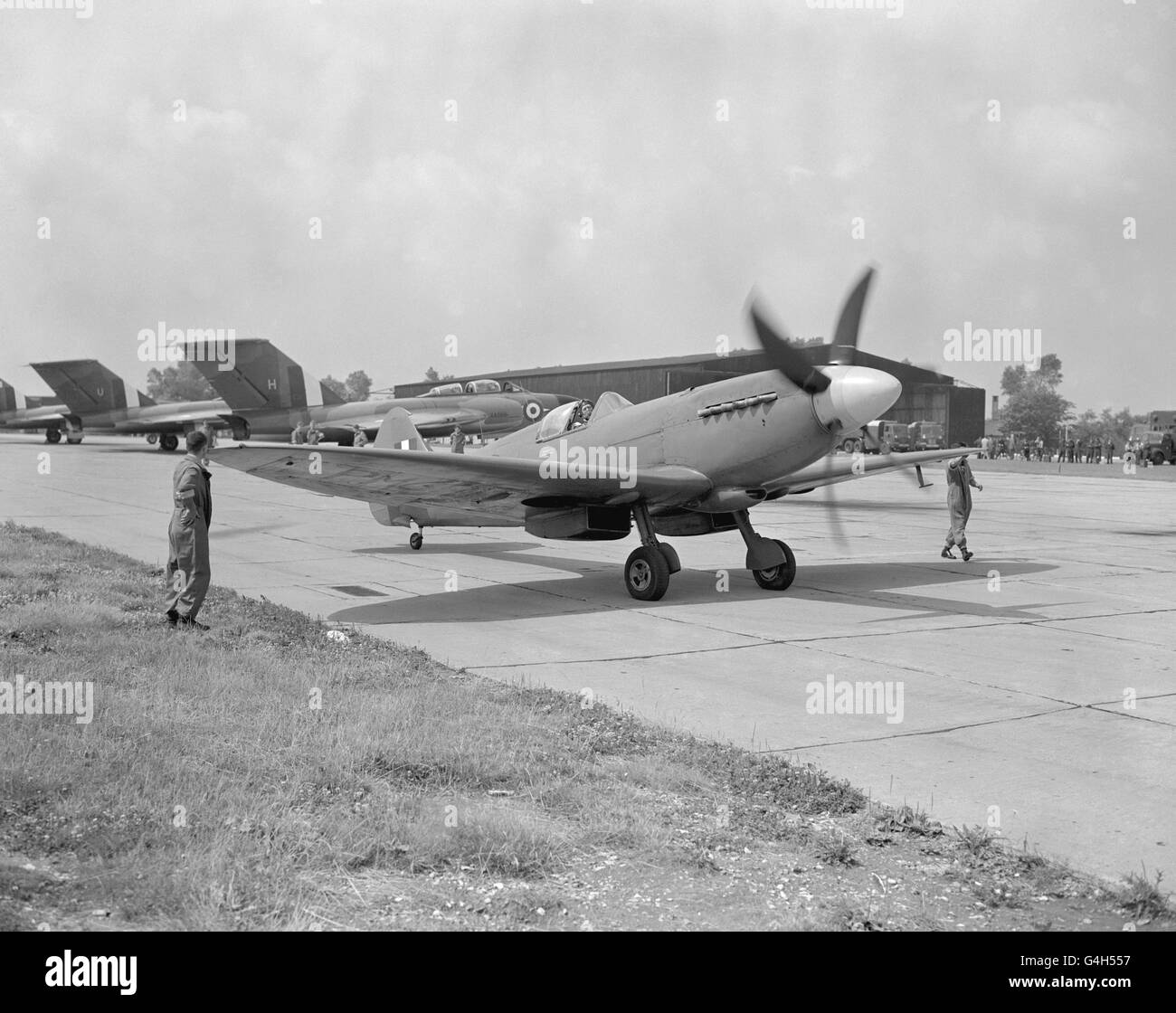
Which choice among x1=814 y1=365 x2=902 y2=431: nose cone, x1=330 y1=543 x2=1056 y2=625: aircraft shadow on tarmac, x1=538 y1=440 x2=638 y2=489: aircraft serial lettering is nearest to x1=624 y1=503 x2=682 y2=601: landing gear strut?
x1=330 y1=543 x2=1056 y2=625: aircraft shadow on tarmac

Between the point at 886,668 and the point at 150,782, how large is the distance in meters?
5.87

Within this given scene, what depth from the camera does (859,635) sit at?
1028 centimetres

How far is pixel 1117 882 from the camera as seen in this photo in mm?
4398

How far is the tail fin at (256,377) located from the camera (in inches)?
1812

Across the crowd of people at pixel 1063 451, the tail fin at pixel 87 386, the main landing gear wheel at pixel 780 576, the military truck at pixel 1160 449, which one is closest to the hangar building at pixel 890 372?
the crowd of people at pixel 1063 451

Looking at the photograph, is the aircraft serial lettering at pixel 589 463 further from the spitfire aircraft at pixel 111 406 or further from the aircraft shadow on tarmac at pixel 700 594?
the spitfire aircraft at pixel 111 406

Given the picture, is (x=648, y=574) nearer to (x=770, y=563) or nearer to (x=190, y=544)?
(x=770, y=563)

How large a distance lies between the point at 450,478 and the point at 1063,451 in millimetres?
70057

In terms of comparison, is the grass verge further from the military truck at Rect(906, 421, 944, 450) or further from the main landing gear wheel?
the military truck at Rect(906, 421, 944, 450)

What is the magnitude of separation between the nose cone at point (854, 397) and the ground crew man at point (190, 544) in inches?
264

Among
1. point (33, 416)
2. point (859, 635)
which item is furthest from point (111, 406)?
point (859, 635)
